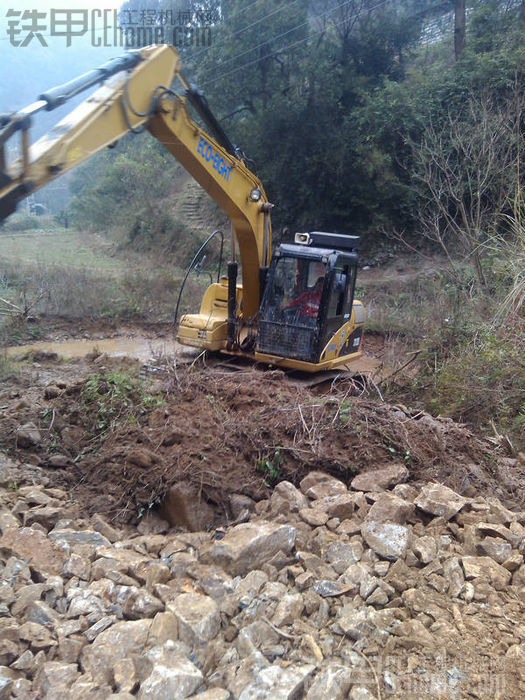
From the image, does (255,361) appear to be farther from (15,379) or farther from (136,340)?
(136,340)

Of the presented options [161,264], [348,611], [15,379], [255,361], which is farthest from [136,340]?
[348,611]

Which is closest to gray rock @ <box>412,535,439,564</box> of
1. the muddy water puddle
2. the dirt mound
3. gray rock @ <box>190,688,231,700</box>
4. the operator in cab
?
the dirt mound

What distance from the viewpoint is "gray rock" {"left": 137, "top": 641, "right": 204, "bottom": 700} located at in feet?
8.55

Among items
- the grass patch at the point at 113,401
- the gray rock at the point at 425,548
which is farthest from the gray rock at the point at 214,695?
the grass patch at the point at 113,401

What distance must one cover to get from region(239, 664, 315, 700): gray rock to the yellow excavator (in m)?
3.97

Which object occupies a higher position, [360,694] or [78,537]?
[360,694]

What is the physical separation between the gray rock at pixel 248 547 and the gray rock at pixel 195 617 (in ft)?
1.37

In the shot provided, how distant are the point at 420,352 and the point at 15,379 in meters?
5.99

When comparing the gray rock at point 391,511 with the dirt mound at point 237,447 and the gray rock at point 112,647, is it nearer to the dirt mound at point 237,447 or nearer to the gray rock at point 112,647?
the dirt mound at point 237,447

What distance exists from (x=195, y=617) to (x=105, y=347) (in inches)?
388

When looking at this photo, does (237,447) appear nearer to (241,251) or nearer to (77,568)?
(77,568)

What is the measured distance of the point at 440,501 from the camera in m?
4.37

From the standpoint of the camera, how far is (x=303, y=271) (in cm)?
750

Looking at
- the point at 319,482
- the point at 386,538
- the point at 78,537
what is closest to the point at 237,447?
the point at 319,482
